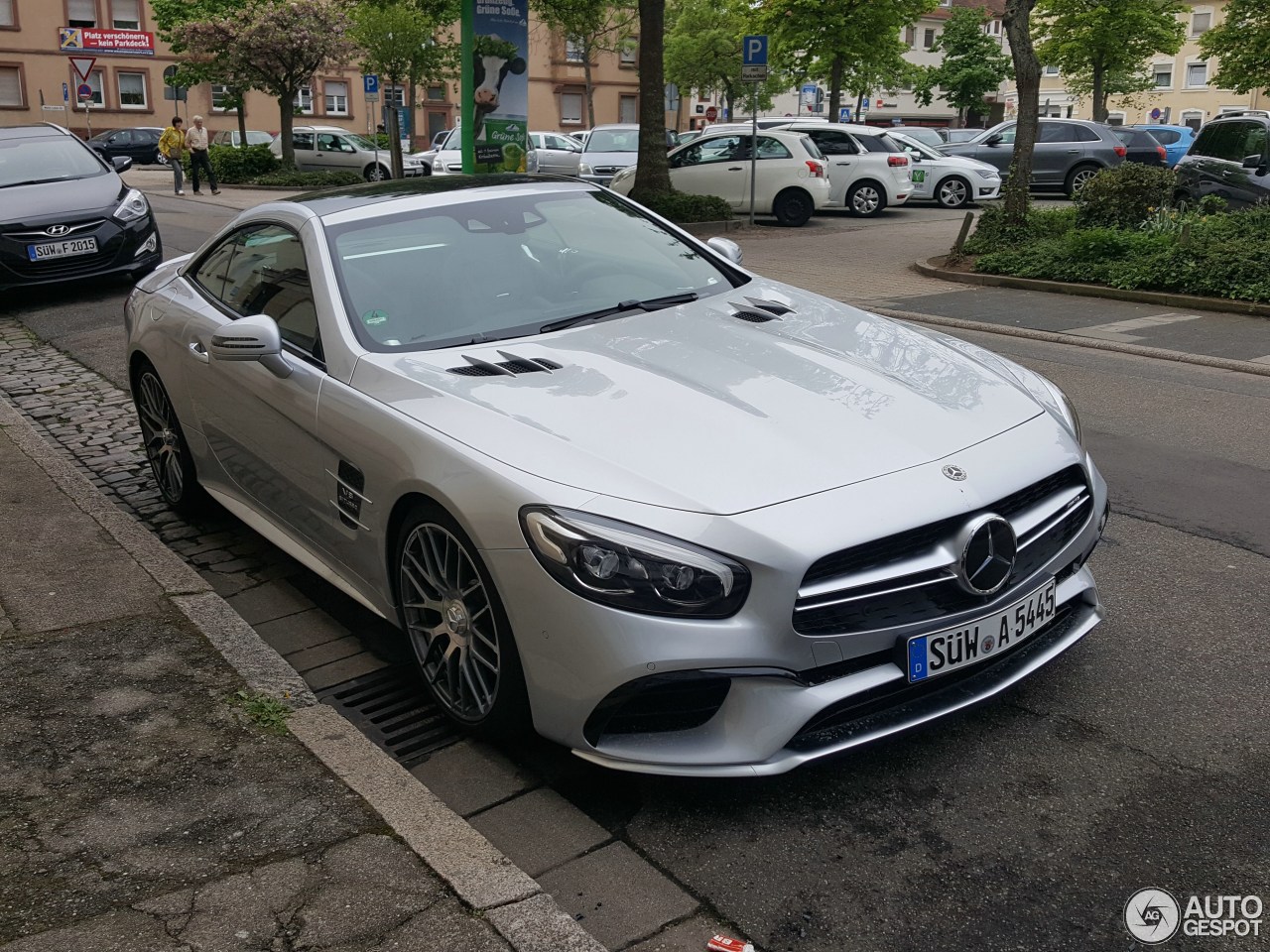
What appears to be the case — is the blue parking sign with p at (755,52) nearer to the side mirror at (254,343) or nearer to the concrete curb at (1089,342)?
the concrete curb at (1089,342)

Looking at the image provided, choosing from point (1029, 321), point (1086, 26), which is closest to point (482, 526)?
point (1029, 321)

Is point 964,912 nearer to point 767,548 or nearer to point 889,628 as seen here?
point 889,628

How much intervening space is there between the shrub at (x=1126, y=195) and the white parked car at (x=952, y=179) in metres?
9.63

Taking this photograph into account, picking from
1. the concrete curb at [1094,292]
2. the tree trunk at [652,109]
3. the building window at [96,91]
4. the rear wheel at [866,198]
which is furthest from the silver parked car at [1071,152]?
the building window at [96,91]

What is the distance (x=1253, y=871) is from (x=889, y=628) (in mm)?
979

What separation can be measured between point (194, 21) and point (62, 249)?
27.1 m

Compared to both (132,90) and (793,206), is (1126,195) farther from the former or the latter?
(132,90)

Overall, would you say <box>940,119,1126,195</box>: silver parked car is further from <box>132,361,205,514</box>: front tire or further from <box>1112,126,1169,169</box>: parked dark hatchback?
<box>132,361,205,514</box>: front tire

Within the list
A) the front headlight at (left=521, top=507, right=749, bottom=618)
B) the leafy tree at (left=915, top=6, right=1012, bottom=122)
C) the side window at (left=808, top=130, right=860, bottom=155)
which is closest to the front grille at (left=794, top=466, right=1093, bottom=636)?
the front headlight at (left=521, top=507, right=749, bottom=618)

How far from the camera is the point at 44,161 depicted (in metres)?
13.4

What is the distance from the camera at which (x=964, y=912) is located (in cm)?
290

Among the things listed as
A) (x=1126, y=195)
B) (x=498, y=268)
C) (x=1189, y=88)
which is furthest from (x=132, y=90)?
(x=498, y=268)

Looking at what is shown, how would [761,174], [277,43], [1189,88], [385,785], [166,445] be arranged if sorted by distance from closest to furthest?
[385,785], [166,445], [761,174], [277,43], [1189,88]

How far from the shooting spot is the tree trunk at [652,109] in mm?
19656
